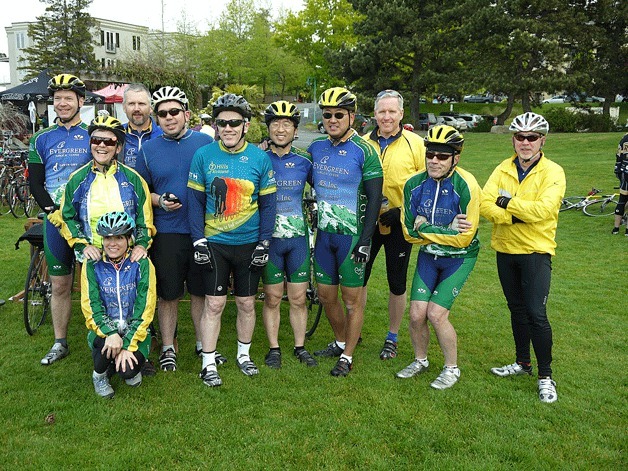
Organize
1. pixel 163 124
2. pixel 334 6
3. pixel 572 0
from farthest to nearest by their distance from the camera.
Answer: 1. pixel 334 6
2. pixel 572 0
3. pixel 163 124

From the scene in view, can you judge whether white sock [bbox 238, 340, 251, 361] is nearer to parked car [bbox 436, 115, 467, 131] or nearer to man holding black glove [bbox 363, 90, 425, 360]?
man holding black glove [bbox 363, 90, 425, 360]

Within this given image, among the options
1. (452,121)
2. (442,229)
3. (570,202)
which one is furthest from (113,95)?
(452,121)

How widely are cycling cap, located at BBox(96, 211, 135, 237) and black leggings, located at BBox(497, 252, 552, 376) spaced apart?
3194mm

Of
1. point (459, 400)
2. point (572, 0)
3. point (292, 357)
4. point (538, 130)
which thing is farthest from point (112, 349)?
point (572, 0)

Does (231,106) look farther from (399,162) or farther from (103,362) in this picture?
(103,362)

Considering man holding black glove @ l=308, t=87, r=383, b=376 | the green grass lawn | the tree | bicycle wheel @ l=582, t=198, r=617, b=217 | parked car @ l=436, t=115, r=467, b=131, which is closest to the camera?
the green grass lawn

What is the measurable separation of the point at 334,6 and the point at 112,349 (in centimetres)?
4618

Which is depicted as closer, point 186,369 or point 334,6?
point 186,369

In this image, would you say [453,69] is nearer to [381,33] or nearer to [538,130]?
[381,33]

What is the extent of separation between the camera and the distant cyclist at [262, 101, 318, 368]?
4762 mm

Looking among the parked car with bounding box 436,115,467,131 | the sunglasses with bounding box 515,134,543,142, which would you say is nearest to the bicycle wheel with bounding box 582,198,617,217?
the sunglasses with bounding box 515,134,543,142

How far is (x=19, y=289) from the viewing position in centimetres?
736

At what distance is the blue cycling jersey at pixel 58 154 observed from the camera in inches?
196

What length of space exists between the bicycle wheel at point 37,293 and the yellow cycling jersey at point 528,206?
4.66 m
